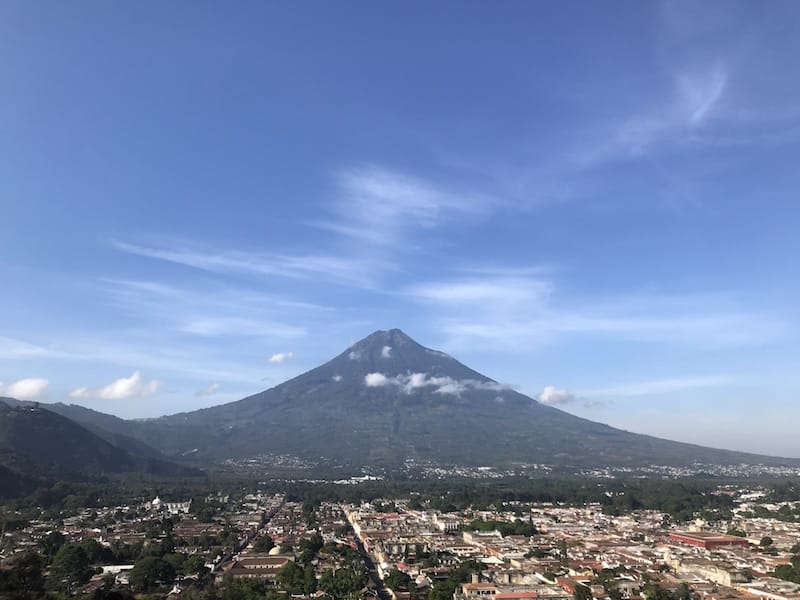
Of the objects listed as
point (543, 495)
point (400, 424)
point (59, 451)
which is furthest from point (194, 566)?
point (400, 424)

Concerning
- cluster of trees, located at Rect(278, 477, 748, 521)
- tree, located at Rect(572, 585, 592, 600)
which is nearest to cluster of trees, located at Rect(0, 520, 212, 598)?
tree, located at Rect(572, 585, 592, 600)

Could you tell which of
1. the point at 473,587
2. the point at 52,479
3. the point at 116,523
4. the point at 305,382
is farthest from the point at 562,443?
the point at 473,587

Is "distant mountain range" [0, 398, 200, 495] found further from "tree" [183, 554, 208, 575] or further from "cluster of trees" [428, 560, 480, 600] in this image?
"cluster of trees" [428, 560, 480, 600]

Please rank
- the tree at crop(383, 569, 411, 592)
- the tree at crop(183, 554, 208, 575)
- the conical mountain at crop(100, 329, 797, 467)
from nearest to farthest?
the tree at crop(383, 569, 411, 592) < the tree at crop(183, 554, 208, 575) < the conical mountain at crop(100, 329, 797, 467)

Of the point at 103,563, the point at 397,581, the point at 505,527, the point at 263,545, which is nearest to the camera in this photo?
the point at 397,581

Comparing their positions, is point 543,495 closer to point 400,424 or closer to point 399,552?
point 399,552

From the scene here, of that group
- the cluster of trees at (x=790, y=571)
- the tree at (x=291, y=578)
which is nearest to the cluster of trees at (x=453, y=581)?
the tree at (x=291, y=578)

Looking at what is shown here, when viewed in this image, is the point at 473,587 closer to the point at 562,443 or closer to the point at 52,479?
the point at 52,479
